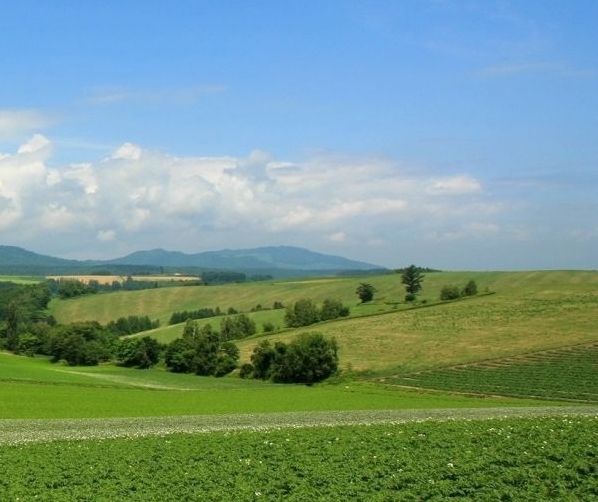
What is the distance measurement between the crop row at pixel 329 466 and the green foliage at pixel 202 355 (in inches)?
3167

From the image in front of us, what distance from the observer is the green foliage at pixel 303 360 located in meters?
95.7

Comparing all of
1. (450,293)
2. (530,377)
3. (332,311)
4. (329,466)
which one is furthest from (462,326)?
(329,466)

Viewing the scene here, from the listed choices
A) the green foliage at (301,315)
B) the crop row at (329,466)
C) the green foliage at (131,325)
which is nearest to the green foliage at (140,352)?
the green foliage at (301,315)

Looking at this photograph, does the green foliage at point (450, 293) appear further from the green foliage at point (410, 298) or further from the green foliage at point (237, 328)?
the green foliage at point (237, 328)

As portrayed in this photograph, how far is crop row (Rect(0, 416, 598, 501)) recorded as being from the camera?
18953 mm

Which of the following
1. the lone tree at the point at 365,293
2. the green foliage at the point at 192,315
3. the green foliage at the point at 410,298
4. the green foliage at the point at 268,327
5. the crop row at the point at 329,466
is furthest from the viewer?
the green foliage at the point at 192,315

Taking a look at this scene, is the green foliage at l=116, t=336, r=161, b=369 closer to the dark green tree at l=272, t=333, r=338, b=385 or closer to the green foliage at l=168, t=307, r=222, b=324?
the dark green tree at l=272, t=333, r=338, b=385

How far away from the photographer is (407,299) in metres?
158

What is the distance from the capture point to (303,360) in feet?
315

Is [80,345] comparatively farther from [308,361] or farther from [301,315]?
[308,361]

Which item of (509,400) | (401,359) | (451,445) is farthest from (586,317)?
(451,445)

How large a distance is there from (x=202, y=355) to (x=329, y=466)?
90.9 metres

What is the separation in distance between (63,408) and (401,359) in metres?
51.2

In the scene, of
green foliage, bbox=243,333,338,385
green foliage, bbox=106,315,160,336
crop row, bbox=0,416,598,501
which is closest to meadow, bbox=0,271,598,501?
crop row, bbox=0,416,598,501
